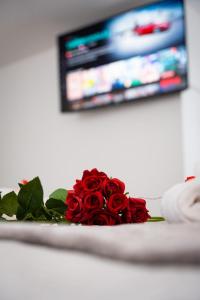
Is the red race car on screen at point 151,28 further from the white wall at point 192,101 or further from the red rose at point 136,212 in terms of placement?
the red rose at point 136,212

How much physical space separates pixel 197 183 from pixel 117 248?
0.29 m

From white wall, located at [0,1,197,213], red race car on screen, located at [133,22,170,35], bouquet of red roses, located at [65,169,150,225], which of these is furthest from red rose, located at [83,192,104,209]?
red race car on screen, located at [133,22,170,35]

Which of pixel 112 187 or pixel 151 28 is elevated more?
pixel 151 28

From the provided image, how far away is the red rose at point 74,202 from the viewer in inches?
27.1

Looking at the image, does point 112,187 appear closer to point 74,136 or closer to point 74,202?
point 74,202

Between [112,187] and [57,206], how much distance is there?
14 centimetres

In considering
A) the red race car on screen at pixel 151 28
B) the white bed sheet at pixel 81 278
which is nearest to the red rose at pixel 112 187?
the white bed sheet at pixel 81 278

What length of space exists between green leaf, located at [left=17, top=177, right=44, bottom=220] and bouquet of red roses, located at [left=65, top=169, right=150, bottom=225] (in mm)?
76

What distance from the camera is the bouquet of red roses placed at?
68 cm

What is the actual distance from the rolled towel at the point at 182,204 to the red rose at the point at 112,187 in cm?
15

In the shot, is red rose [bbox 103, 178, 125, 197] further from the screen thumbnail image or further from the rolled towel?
the screen thumbnail image

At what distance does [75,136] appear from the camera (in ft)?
13.6

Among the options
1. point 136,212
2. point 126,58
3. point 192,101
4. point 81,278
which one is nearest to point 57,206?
point 136,212

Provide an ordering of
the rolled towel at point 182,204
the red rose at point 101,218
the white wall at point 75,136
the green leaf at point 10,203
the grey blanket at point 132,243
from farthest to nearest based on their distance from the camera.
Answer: the white wall at point 75,136 → the green leaf at point 10,203 → the red rose at point 101,218 → the rolled towel at point 182,204 → the grey blanket at point 132,243
